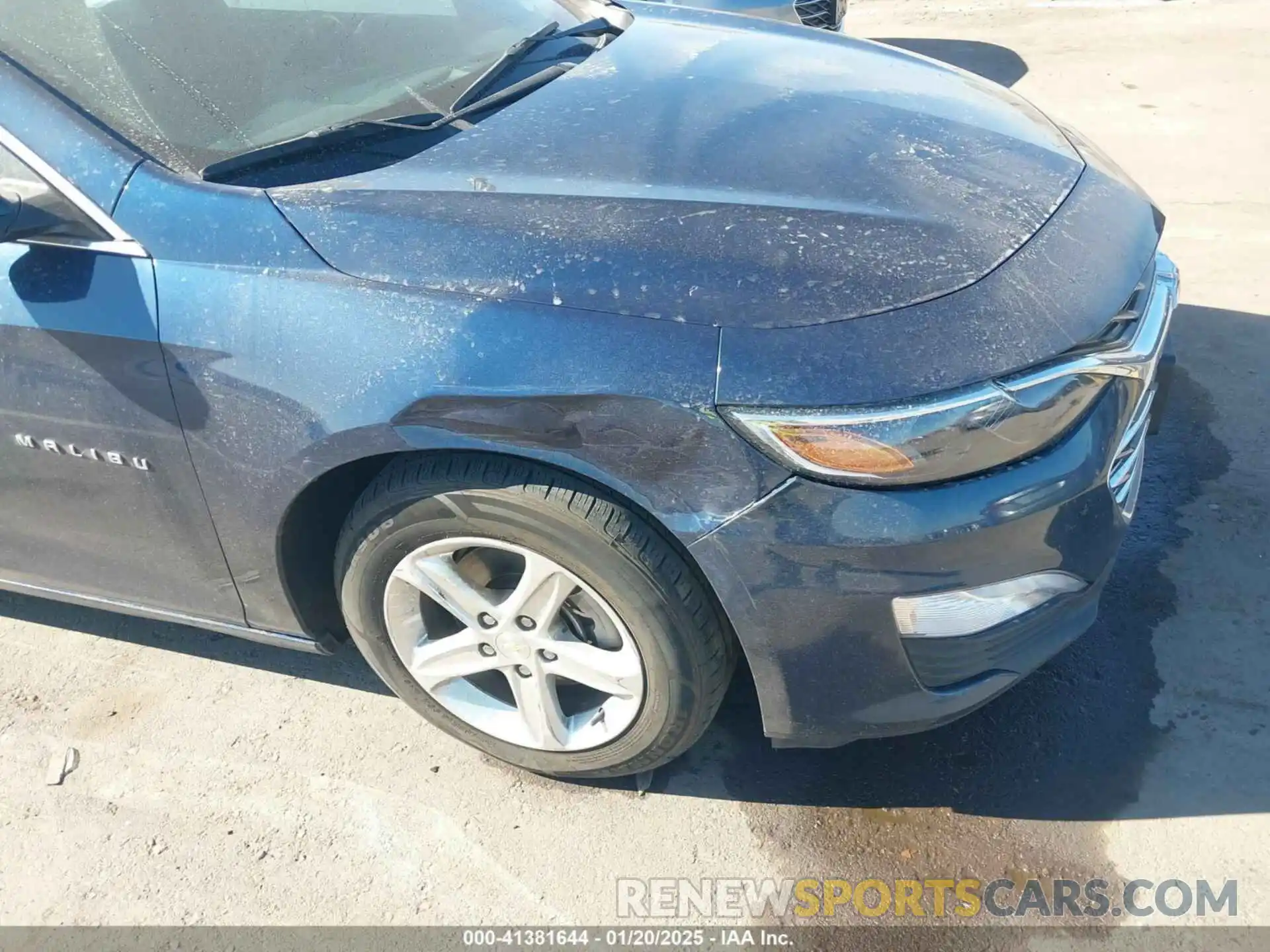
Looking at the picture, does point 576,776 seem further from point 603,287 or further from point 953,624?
point 603,287

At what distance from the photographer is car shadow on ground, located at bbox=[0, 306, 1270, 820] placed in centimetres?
→ 217

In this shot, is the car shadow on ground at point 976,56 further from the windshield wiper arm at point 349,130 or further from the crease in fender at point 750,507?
the crease in fender at point 750,507

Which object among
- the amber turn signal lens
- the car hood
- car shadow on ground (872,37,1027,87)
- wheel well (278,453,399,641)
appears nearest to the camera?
the amber turn signal lens

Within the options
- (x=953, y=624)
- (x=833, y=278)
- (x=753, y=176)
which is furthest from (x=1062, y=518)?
(x=753, y=176)

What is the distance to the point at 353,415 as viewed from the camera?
184cm

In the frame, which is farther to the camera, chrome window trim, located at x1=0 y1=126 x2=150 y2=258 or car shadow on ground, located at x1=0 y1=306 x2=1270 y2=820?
car shadow on ground, located at x1=0 y1=306 x2=1270 y2=820

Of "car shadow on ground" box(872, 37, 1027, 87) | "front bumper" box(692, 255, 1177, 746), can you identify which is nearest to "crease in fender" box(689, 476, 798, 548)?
"front bumper" box(692, 255, 1177, 746)

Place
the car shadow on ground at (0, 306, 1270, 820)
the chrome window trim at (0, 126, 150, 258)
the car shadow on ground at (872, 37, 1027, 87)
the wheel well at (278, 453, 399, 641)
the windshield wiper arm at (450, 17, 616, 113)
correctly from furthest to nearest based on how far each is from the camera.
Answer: the car shadow on ground at (872, 37, 1027, 87), the windshield wiper arm at (450, 17, 616, 113), the car shadow on ground at (0, 306, 1270, 820), the wheel well at (278, 453, 399, 641), the chrome window trim at (0, 126, 150, 258)

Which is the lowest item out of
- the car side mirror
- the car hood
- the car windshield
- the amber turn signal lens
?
the amber turn signal lens

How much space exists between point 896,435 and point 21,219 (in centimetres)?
161

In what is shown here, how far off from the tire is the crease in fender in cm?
12

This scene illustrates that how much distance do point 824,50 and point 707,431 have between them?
152 cm

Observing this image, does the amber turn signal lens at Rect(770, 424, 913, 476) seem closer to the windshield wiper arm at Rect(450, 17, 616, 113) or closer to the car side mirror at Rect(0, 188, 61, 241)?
the windshield wiper arm at Rect(450, 17, 616, 113)

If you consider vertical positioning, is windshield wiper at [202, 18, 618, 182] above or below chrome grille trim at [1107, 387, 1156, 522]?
above
